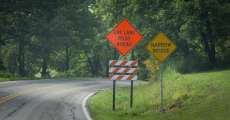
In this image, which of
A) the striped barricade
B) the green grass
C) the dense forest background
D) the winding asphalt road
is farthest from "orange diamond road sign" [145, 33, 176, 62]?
the dense forest background

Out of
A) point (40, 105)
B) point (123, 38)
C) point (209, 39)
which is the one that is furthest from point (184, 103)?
point (209, 39)

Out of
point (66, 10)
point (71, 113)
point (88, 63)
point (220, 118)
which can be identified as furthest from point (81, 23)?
point (220, 118)

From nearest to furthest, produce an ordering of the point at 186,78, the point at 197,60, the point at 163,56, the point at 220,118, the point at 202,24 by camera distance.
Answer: the point at 220,118
the point at 163,56
the point at 186,78
the point at 202,24
the point at 197,60

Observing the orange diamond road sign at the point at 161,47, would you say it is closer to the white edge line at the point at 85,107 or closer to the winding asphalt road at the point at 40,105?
the white edge line at the point at 85,107

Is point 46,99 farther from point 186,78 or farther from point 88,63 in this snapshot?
point 88,63

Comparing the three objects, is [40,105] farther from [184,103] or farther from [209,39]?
[209,39]

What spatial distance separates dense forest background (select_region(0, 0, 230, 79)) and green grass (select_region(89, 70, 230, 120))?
5778 mm

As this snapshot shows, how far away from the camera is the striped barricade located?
57.4 feet

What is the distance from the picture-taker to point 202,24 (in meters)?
25.2

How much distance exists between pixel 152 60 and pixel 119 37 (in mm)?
12293

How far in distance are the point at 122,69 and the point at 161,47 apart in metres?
2.19

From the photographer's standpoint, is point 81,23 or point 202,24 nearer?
point 202,24

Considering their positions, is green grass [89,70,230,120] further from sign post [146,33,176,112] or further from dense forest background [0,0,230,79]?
dense forest background [0,0,230,79]

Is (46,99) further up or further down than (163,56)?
further down
